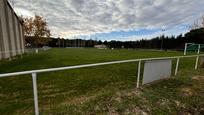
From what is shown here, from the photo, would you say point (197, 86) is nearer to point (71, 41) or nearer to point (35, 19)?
point (35, 19)

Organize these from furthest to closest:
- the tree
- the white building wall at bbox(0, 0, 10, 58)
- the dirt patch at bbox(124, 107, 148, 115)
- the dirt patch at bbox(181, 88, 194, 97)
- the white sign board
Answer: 1. the tree
2. the white building wall at bbox(0, 0, 10, 58)
3. the white sign board
4. the dirt patch at bbox(181, 88, 194, 97)
5. the dirt patch at bbox(124, 107, 148, 115)

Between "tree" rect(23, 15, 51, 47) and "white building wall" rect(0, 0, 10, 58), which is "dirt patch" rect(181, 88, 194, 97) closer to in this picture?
"white building wall" rect(0, 0, 10, 58)

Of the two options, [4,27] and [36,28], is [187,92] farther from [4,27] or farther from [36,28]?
[36,28]

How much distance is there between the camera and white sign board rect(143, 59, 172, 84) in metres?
4.66

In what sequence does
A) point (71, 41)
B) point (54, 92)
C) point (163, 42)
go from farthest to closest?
1. point (71, 41)
2. point (163, 42)
3. point (54, 92)

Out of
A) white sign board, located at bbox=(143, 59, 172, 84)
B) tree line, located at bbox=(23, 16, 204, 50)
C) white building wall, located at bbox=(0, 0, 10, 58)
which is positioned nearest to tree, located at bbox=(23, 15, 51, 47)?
tree line, located at bbox=(23, 16, 204, 50)

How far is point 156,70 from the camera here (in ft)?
16.5

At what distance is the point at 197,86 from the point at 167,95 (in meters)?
1.67

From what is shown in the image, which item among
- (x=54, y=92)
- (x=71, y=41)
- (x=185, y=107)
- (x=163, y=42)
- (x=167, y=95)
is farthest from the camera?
(x=71, y=41)

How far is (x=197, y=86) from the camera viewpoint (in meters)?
5.11

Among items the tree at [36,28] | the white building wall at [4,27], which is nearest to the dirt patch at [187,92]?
the white building wall at [4,27]

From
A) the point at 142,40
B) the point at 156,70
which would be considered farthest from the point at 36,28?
the point at 142,40

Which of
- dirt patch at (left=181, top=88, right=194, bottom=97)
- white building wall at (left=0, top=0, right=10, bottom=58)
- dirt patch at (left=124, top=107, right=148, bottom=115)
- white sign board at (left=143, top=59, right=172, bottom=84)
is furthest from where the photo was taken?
white building wall at (left=0, top=0, right=10, bottom=58)

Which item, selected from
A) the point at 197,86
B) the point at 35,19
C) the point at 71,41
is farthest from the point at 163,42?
the point at 71,41
